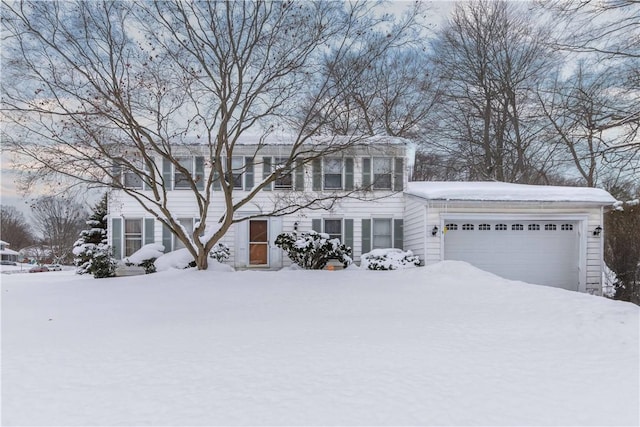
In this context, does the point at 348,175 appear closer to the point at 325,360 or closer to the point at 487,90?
the point at 487,90

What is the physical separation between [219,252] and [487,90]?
618 inches

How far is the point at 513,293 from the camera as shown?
8.06 m

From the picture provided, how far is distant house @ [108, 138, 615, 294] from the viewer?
13094 mm

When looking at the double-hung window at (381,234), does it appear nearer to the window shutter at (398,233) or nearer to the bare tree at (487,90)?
the window shutter at (398,233)

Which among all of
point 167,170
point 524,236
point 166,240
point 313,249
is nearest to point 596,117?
point 524,236

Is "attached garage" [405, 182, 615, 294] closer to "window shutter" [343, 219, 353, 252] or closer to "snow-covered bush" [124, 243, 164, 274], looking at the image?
"window shutter" [343, 219, 353, 252]

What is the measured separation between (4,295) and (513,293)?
10.4 meters

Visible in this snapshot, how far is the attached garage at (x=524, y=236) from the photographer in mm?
13086

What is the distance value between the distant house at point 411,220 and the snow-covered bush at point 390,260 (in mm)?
414

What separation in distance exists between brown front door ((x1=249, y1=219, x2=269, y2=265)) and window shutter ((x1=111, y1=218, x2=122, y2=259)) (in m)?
4.46

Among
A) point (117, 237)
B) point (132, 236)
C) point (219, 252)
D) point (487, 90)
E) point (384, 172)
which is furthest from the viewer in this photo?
point (487, 90)

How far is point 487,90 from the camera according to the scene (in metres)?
21.7

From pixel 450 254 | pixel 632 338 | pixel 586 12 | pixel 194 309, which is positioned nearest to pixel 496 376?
pixel 632 338

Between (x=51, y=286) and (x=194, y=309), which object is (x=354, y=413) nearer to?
(x=194, y=309)
